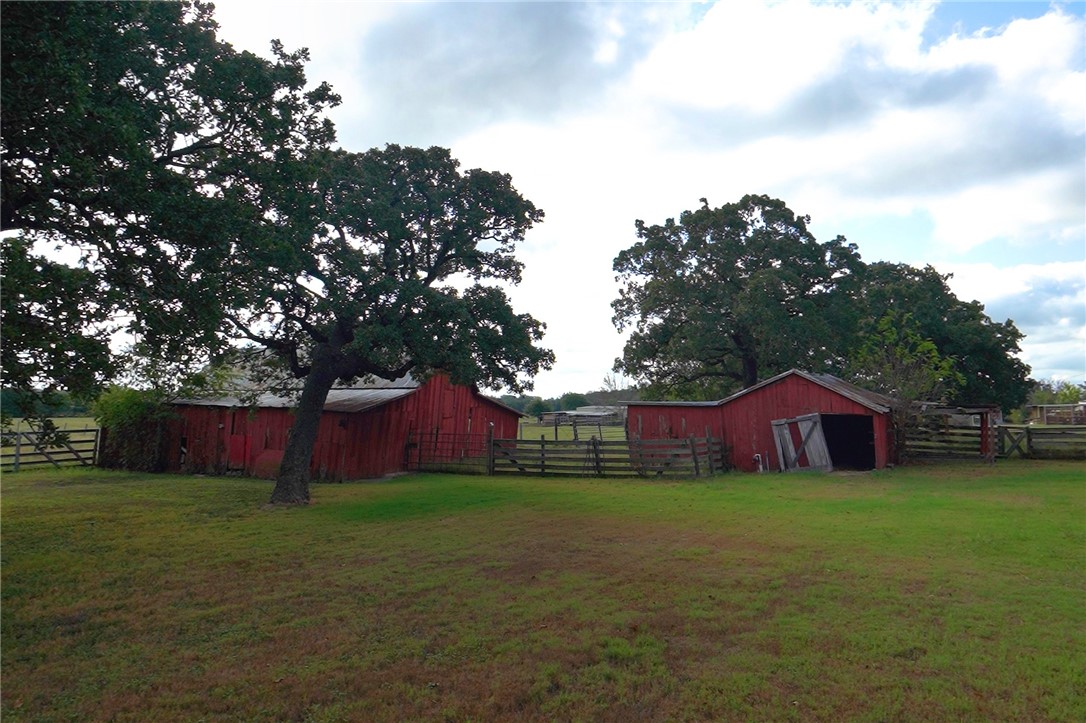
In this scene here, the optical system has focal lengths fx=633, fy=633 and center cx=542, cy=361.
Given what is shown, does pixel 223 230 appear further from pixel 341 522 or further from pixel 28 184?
pixel 341 522

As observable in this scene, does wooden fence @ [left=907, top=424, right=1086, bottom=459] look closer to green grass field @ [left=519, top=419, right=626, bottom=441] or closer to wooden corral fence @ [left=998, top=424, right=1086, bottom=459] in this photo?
wooden corral fence @ [left=998, top=424, right=1086, bottom=459]

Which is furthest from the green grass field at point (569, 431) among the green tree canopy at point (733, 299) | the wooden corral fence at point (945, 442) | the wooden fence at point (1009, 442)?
the wooden fence at point (1009, 442)

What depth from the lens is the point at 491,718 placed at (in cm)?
434

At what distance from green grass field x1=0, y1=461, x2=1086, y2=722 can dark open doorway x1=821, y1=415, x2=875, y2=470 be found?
13721mm

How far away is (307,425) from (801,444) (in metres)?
16.5

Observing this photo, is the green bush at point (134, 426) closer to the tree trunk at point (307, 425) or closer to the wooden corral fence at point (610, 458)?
the tree trunk at point (307, 425)

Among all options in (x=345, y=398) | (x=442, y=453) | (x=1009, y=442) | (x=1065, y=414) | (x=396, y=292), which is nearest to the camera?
(x=396, y=292)

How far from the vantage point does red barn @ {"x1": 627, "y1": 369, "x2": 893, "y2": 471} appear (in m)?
21.9

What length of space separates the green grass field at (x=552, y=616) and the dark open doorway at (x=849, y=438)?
45.0 feet

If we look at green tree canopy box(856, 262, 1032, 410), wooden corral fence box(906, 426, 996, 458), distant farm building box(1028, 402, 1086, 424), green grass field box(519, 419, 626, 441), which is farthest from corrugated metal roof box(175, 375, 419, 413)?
distant farm building box(1028, 402, 1086, 424)

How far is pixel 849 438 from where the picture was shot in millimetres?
26984

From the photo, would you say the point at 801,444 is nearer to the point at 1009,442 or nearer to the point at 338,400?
the point at 1009,442

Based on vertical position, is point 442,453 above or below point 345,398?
below

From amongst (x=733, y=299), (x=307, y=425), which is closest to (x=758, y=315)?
(x=733, y=299)
